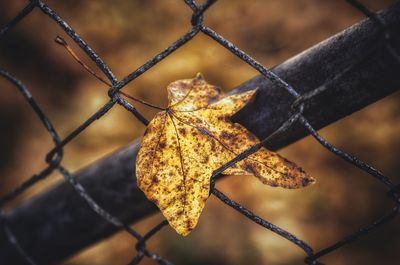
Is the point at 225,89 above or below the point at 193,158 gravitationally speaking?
above

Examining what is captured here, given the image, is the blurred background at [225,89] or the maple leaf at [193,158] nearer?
the maple leaf at [193,158]

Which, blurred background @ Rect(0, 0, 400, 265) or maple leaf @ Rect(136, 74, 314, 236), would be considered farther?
blurred background @ Rect(0, 0, 400, 265)

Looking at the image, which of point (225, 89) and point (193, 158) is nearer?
point (193, 158)

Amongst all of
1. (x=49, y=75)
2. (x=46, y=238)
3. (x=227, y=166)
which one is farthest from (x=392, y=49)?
(x=49, y=75)

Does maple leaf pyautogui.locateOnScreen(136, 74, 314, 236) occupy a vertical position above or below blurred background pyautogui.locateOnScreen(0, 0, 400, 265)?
below

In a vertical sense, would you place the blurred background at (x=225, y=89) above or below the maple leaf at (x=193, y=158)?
above
